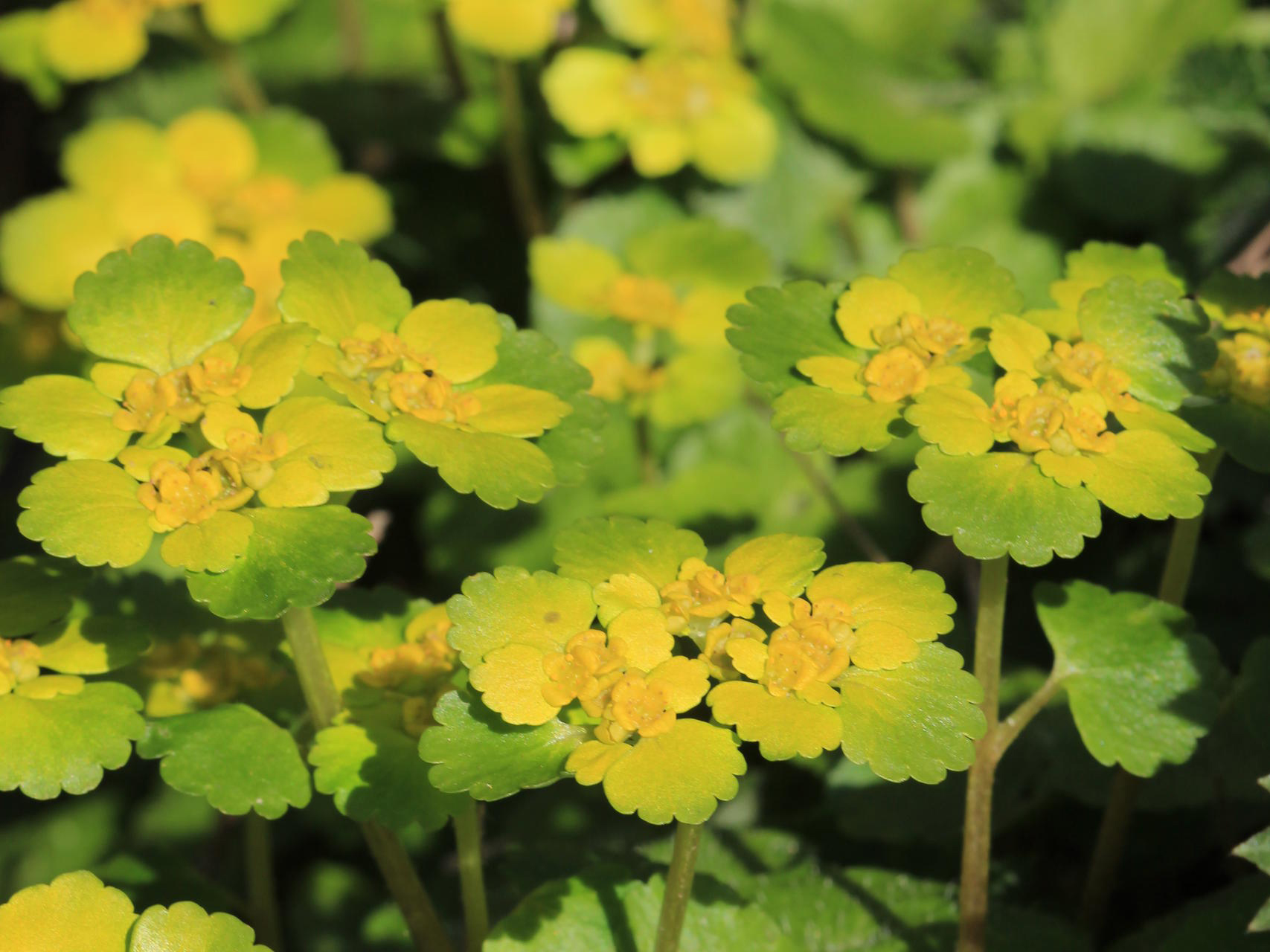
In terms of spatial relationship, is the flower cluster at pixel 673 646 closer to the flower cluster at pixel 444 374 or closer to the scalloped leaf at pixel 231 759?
the flower cluster at pixel 444 374

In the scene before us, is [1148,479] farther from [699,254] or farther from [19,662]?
[699,254]

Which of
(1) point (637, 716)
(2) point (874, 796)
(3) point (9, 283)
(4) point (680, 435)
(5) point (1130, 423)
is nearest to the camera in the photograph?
(1) point (637, 716)

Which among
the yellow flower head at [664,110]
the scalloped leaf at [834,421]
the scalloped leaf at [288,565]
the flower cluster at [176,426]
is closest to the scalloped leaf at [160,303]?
the flower cluster at [176,426]

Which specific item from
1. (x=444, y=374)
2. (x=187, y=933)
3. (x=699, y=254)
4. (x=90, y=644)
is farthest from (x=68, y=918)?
(x=699, y=254)

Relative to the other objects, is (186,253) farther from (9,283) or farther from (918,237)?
(918,237)

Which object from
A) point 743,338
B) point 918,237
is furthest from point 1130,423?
point 918,237

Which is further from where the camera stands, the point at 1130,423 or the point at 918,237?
the point at 918,237

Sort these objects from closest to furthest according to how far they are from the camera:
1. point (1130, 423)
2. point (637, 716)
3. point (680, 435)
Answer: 1. point (637, 716)
2. point (1130, 423)
3. point (680, 435)

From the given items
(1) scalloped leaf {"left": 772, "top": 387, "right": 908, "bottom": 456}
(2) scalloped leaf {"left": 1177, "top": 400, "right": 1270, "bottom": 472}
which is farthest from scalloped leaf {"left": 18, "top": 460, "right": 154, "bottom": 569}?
(2) scalloped leaf {"left": 1177, "top": 400, "right": 1270, "bottom": 472}
